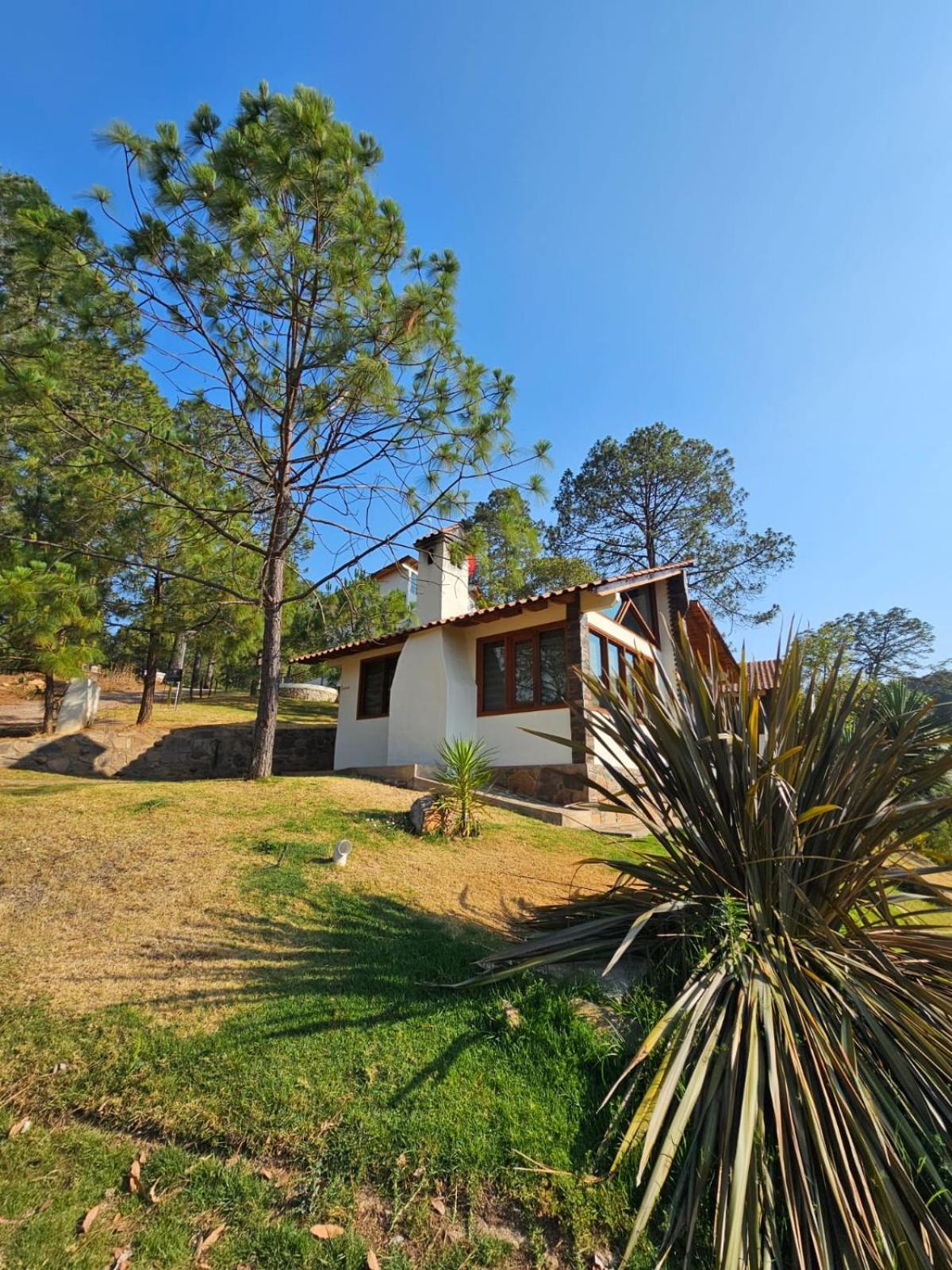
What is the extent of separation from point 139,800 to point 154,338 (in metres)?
5.90

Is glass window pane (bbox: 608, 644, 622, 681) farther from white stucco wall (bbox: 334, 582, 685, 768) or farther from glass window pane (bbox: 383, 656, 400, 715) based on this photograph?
glass window pane (bbox: 383, 656, 400, 715)

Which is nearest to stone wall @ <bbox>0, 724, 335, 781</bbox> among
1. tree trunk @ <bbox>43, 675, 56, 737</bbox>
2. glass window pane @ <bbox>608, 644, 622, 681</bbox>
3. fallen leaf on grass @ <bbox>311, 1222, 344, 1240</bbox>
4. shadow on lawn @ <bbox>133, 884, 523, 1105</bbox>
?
tree trunk @ <bbox>43, 675, 56, 737</bbox>

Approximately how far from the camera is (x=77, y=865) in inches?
190

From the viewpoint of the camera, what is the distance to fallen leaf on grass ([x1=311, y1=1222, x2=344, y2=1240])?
1.93m

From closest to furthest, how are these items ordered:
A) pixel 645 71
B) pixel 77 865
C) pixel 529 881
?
pixel 77 865 < pixel 529 881 < pixel 645 71

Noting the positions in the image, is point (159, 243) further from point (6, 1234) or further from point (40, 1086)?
point (6, 1234)

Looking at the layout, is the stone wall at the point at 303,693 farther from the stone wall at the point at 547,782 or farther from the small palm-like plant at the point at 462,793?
the small palm-like plant at the point at 462,793

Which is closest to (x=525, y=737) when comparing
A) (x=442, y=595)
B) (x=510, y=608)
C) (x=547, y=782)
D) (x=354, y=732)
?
(x=547, y=782)

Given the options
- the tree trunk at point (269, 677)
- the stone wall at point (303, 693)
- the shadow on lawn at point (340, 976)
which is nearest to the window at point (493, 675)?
the tree trunk at point (269, 677)

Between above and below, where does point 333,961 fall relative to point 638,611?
below

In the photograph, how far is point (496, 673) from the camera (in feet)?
36.5

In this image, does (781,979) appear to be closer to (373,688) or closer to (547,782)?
(547,782)

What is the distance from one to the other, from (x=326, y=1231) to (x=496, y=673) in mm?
9319

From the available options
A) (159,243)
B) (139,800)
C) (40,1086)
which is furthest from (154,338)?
(40,1086)
